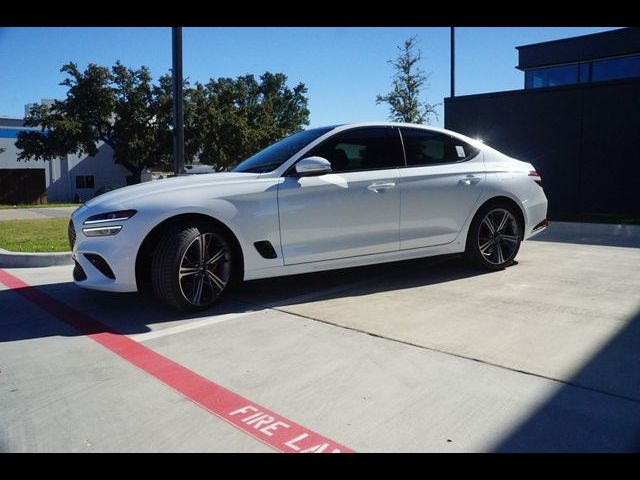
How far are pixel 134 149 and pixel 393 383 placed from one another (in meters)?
38.4

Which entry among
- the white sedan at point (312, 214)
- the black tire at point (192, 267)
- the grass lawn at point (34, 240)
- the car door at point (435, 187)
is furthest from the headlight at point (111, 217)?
the grass lawn at point (34, 240)

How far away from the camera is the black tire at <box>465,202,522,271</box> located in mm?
5504

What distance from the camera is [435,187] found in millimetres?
5180

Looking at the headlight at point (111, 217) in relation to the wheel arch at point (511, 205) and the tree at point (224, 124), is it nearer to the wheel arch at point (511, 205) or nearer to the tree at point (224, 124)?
the wheel arch at point (511, 205)

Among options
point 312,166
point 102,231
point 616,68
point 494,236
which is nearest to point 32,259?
point 102,231

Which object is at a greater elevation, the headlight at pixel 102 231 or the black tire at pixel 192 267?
the headlight at pixel 102 231

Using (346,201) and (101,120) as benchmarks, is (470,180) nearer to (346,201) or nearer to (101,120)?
(346,201)

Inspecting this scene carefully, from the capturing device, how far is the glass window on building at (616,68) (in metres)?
21.4

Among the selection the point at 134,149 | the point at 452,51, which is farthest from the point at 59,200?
the point at 452,51

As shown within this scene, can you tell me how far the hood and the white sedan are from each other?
2 cm

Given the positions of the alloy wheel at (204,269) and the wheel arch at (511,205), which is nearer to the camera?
the alloy wheel at (204,269)

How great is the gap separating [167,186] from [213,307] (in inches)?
43.9

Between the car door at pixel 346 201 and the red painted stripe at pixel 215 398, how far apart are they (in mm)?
1554
